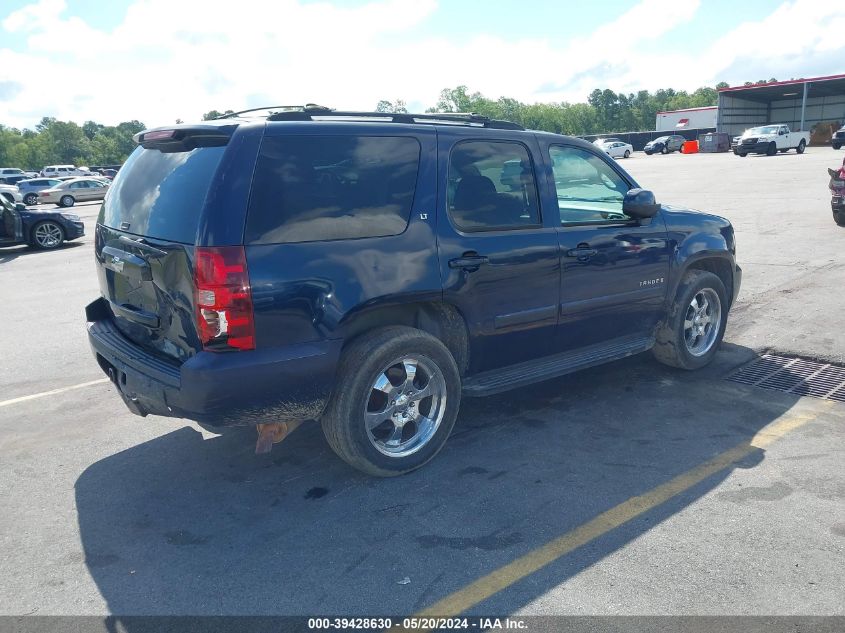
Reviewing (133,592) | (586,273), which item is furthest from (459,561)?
(586,273)

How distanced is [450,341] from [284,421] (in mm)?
1136

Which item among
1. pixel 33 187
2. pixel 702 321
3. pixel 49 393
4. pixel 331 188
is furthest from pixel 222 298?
pixel 33 187

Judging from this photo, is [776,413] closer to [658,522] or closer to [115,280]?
[658,522]

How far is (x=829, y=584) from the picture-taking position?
2871 mm

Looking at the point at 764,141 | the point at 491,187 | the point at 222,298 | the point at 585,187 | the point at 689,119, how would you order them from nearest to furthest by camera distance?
the point at 222,298 → the point at 491,187 → the point at 585,187 → the point at 764,141 → the point at 689,119

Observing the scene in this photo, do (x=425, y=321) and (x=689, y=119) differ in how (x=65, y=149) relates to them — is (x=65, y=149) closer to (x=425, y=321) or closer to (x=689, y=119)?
(x=689, y=119)

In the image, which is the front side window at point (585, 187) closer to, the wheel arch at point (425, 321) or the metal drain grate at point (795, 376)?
the wheel arch at point (425, 321)

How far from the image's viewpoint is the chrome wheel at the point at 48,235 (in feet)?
48.1

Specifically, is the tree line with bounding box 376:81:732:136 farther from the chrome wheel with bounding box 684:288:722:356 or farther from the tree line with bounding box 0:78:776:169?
the chrome wheel with bounding box 684:288:722:356

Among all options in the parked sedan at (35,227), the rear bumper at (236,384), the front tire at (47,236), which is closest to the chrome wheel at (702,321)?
the rear bumper at (236,384)

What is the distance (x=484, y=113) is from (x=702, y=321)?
385 feet

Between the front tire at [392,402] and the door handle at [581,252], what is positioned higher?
the door handle at [581,252]

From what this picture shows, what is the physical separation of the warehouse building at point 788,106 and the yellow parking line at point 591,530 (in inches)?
2465

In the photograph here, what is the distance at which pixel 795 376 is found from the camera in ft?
17.7
